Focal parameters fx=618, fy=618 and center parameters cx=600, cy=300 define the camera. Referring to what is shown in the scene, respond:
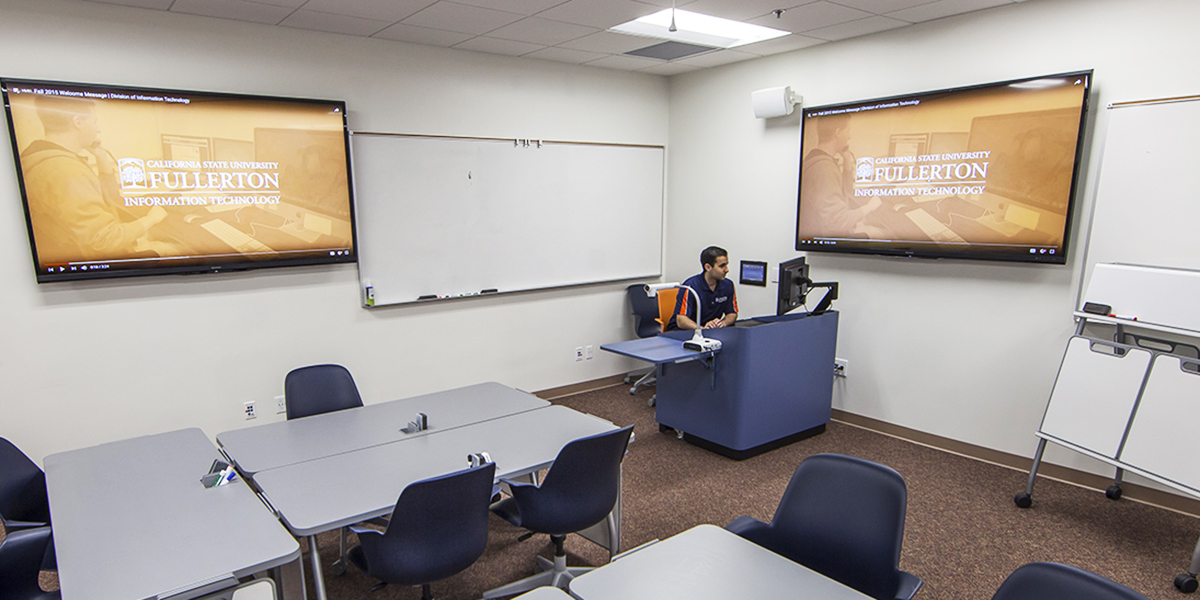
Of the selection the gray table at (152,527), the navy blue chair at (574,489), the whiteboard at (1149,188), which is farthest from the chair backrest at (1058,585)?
the whiteboard at (1149,188)

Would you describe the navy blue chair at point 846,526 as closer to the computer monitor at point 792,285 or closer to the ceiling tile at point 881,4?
the computer monitor at point 792,285

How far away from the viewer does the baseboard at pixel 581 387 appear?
5.65 metres

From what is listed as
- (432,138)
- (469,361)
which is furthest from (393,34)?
(469,361)

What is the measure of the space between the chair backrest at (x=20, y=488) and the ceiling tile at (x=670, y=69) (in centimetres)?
496

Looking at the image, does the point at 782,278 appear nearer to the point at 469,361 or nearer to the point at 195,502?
the point at 469,361

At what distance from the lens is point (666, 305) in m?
5.35

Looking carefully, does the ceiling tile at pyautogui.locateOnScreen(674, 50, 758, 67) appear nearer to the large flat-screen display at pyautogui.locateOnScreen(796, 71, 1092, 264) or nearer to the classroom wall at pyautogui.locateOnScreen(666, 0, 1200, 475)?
the classroom wall at pyautogui.locateOnScreen(666, 0, 1200, 475)

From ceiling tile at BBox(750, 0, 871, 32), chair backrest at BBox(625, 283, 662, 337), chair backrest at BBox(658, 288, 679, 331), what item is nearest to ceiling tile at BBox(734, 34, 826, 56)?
ceiling tile at BBox(750, 0, 871, 32)

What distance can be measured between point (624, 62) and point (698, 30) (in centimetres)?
110

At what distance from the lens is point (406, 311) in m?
4.83

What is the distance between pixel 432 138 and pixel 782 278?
9.30 ft

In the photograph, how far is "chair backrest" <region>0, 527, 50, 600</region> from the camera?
6.82ft

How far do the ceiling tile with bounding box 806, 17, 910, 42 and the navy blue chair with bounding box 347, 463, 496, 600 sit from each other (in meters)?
3.85

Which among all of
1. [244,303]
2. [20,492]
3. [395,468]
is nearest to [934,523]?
[395,468]
